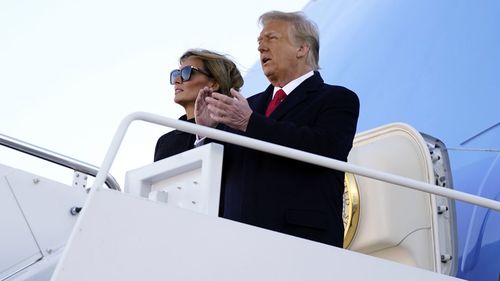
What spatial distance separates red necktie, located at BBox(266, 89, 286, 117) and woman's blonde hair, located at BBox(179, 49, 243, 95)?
451 millimetres

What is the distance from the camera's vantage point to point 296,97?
4.30 m

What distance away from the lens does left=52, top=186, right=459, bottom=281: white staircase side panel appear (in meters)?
3.31

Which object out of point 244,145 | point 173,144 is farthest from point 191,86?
point 244,145

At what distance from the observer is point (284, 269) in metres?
3.60

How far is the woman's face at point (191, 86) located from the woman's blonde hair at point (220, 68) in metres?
0.03

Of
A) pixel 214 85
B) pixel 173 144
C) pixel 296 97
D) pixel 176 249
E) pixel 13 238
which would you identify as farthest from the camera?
pixel 13 238

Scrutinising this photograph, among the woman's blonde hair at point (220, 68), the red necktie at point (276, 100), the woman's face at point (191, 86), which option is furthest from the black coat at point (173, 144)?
the red necktie at point (276, 100)

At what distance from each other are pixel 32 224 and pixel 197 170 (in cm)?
181

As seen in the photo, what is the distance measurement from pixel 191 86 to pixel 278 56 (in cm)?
57

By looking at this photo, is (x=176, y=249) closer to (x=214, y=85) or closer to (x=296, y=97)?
(x=296, y=97)

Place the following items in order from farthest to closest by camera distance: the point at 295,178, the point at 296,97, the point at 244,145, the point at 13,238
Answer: the point at 13,238, the point at 296,97, the point at 295,178, the point at 244,145

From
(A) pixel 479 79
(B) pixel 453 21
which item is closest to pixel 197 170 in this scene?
(A) pixel 479 79

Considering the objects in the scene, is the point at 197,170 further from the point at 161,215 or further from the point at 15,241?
the point at 15,241

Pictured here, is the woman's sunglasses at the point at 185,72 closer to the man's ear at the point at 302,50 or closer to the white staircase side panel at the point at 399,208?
the man's ear at the point at 302,50
